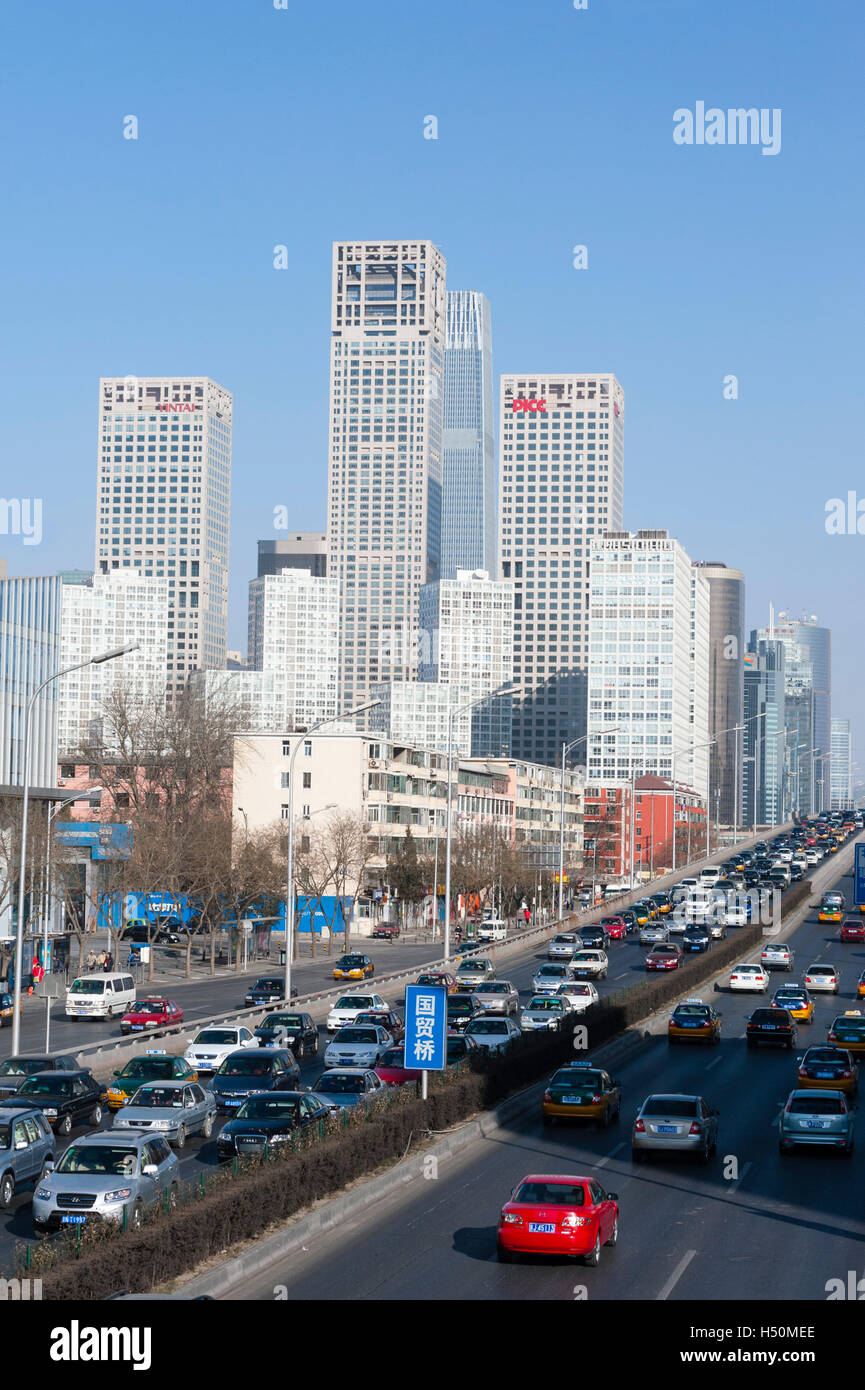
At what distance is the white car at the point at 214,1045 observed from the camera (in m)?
40.3

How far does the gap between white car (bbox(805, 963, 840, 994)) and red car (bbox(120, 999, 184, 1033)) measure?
25.8 meters

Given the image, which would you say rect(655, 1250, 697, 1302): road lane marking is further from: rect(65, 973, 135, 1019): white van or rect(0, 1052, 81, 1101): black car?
rect(65, 973, 135, 1019): white van

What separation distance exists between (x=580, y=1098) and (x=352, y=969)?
38.5m

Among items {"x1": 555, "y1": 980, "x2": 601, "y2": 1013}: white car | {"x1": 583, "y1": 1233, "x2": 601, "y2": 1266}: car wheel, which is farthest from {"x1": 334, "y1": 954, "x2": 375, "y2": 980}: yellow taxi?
{"x1": 583, "y1": 1233, "x2": 601, "y2": 1266}: car wheel

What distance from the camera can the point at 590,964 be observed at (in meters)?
67.1

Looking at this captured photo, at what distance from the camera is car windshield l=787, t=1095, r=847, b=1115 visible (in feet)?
99.1

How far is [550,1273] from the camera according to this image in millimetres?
20219

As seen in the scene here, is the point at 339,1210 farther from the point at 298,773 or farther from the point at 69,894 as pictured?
the point at 298,773

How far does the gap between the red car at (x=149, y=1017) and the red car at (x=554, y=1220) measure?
1208 inches

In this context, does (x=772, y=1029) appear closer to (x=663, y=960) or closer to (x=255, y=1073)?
(x=255, y=1073)

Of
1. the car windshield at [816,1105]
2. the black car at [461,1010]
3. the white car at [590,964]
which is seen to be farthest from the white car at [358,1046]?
the white car at [590,964]

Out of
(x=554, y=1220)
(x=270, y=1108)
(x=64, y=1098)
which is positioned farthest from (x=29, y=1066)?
(x=554, y=1220)
